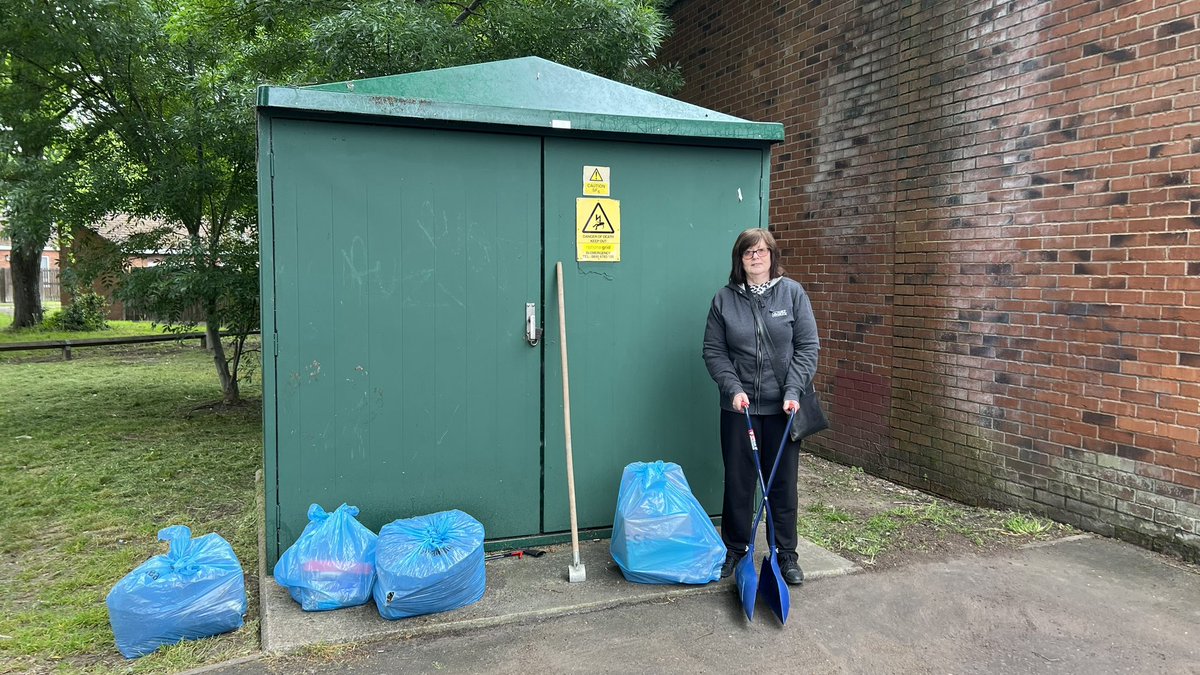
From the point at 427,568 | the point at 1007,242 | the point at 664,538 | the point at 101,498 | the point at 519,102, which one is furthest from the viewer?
A: the point at 101,498

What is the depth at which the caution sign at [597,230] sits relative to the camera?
12.9ft

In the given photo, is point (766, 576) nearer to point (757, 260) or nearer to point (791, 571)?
point (791, 571)

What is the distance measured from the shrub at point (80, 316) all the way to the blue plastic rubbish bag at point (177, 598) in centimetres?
1779

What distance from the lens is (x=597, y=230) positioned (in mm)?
3975

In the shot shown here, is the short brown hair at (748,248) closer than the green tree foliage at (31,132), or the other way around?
the short brown hair at (748,248)

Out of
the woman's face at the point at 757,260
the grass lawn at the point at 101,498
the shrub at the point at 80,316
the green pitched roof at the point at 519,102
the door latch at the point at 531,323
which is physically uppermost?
the green pitched roof at the point at 519,102

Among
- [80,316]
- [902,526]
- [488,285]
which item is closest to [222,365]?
[488,285]

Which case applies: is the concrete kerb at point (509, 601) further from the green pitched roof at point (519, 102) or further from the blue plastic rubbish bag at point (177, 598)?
the green pitched roof at point (519, 102)

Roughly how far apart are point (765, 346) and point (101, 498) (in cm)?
461

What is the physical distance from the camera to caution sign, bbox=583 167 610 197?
Result: 3.93 m

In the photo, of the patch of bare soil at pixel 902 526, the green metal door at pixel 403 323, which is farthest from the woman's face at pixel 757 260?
the patch of bare soil at pixel 902 526

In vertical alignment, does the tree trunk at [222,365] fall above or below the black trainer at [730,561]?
above

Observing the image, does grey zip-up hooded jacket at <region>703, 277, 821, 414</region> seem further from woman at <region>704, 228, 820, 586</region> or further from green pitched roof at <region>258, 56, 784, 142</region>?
green pitched roof at <region>258, 56, 784, 142</region>

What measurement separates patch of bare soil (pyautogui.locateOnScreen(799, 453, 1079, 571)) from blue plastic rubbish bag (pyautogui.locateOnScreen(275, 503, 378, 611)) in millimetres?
2429
